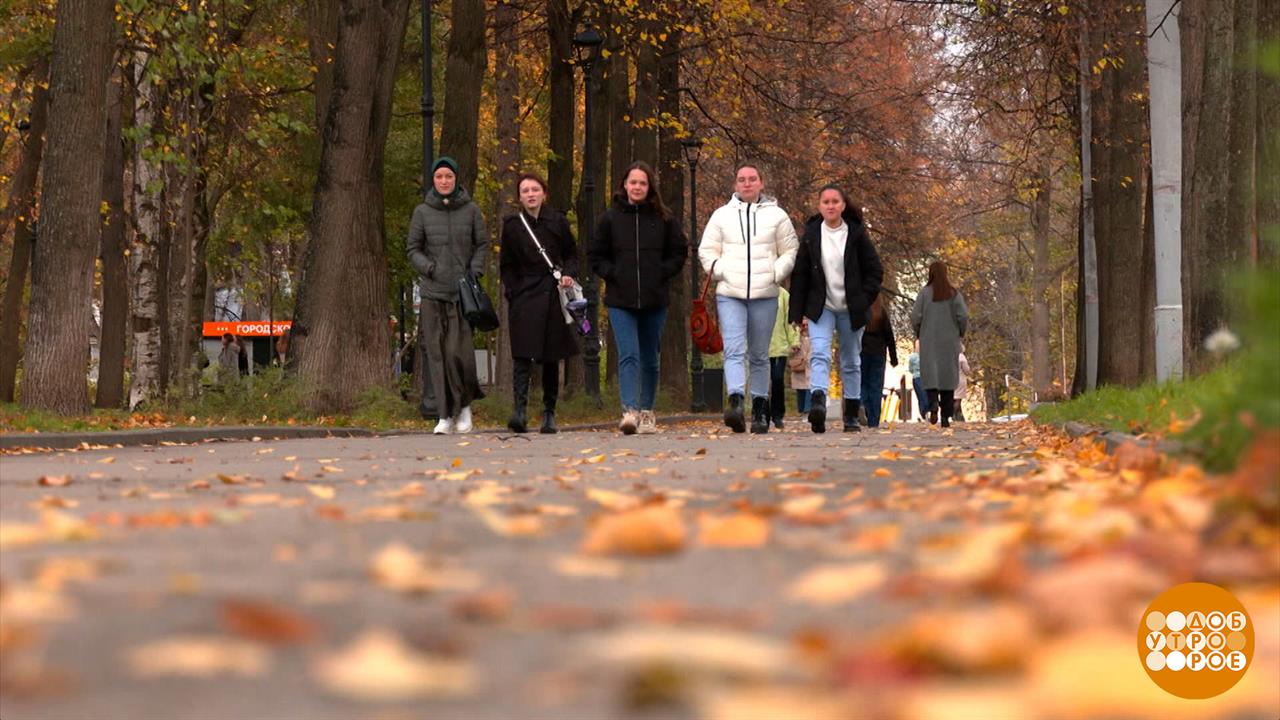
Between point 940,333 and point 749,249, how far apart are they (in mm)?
7095

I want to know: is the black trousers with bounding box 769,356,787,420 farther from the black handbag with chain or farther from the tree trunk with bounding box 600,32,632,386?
the tree trunk with bounding box 600,32,632,386

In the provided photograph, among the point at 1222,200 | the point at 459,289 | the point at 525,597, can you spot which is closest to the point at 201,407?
the point at 459,289

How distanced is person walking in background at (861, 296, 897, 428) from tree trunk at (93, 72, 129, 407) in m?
13.9

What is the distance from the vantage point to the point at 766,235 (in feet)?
53.1

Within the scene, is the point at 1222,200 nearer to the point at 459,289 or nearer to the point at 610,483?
the point at 459,289

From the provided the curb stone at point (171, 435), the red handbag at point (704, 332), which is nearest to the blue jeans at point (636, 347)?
the curb stone at point (171, 435)

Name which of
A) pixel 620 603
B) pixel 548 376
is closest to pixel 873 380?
pixel 548 376

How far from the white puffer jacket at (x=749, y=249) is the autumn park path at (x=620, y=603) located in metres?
8.70

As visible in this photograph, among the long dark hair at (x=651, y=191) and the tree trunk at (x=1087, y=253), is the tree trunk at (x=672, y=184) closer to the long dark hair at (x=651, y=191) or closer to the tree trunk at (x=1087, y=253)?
the tree trunk at (x=1087, y=253)

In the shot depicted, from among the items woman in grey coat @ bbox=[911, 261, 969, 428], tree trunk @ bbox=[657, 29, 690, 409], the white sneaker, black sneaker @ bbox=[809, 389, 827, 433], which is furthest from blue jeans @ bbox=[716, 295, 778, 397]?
tree trunk @ bbox=[657, 29, 690, 409]

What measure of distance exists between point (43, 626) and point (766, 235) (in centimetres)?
1267

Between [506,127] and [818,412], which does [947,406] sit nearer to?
[818,412]

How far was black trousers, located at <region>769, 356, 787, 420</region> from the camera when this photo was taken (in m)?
17.3

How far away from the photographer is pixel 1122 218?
1004 inches
